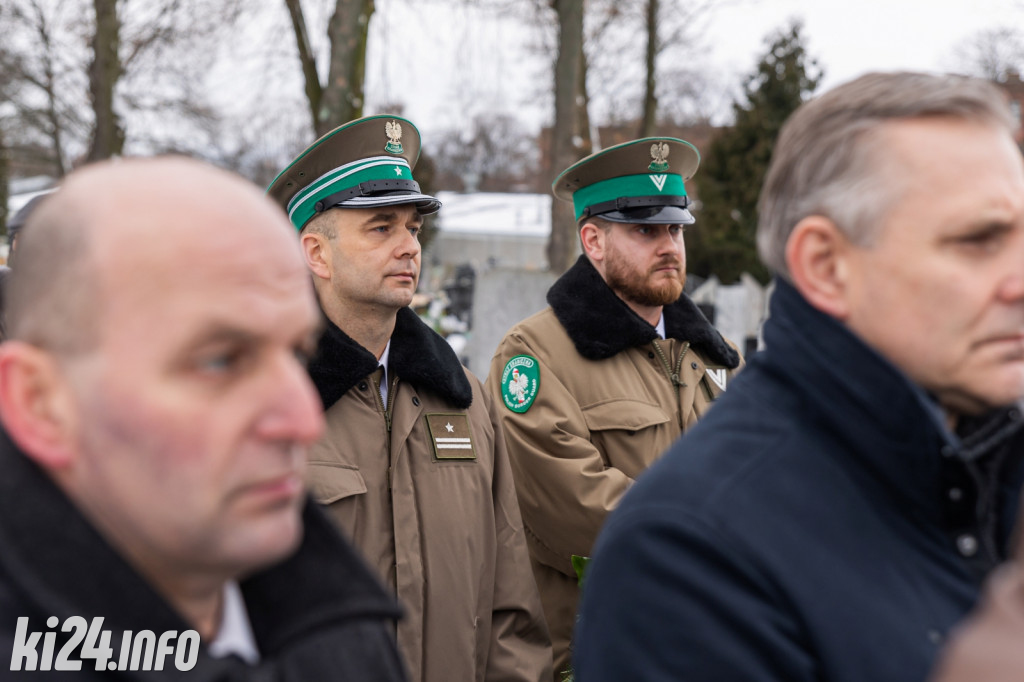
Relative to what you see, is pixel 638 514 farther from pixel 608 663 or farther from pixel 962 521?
pixel 962 521

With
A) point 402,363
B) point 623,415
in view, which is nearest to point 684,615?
point 402,363

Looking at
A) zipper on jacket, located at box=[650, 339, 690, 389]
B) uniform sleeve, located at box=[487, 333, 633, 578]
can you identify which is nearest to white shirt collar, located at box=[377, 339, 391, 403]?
uniform sleeve, located at box=[487, 333, 633, 578]

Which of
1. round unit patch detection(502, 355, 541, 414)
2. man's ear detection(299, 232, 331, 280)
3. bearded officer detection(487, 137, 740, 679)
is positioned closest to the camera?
man's ear detection(299, 232, 331, 280)

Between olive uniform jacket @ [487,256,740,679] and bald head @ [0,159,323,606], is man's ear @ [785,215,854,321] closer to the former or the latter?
bald head @ [0,159,323,606]

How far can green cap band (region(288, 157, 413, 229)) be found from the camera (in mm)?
3430

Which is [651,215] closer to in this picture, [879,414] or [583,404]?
[583,404]

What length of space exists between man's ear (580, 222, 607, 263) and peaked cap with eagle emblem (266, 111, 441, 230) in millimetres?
922

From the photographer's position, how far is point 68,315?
1.15 meters

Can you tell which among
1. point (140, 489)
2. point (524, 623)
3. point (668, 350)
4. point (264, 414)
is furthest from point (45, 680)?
point (668, 350)

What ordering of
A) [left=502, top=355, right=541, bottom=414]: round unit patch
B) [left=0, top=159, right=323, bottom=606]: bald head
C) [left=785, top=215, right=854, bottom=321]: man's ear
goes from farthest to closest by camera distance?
[left=502, top=355, right=541, bottom=414]: round unit patch < [left=785, top=215, right=854, bottom=321]: man's ear < [left=0, top=159, right=323, bottom=606]: bald head

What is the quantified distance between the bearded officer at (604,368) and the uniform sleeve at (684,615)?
186cm

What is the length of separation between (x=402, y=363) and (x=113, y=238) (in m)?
1.99

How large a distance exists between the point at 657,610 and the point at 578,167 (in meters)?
3.10

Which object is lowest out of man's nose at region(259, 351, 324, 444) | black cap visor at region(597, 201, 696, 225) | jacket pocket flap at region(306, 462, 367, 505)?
jacket pocket flap at region(306, 462, 367, 505)
